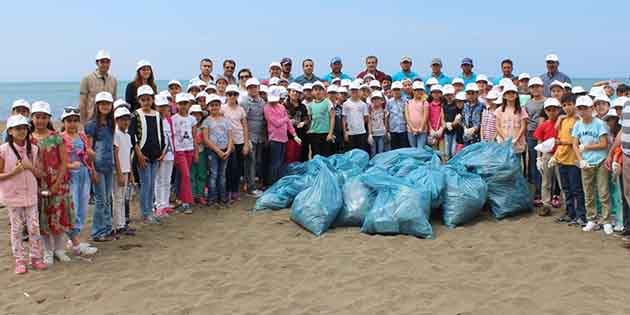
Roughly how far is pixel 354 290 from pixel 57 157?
2.74 metres

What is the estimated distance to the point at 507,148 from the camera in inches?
252

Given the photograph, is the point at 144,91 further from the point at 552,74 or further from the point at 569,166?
the point at 552,74

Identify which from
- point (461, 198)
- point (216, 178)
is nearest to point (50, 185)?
point (216, 178)

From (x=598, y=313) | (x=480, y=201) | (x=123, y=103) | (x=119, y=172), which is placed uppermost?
(x=123, y=103)

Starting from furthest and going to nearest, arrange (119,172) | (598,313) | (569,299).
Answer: (119,172), (569,299), (598,313)

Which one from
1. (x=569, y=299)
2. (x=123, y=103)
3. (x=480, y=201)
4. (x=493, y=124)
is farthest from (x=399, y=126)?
(x=569, y=299)

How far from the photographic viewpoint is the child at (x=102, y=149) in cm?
539

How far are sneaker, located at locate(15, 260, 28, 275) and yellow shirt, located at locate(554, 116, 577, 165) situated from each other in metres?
5.11

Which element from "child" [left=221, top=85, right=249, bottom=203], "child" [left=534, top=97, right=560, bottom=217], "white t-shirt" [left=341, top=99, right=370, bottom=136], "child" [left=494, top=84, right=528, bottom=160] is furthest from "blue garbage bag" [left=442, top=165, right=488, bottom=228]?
"child" [left=221, top=85, right=249, bottom=203]

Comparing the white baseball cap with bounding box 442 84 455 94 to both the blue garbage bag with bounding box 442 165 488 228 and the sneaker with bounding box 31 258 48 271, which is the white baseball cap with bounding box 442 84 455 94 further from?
the sneaker with bounding box 31 258 48 271

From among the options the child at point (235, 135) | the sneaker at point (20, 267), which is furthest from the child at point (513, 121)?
the sneaker at point (20, 267)

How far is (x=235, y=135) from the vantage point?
7219 mm

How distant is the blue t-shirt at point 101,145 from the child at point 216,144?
156 centimetres

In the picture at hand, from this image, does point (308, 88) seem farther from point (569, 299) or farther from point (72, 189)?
point (569, 299)
